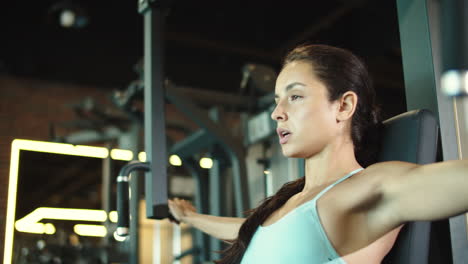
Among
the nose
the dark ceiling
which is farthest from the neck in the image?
the dark ceiling

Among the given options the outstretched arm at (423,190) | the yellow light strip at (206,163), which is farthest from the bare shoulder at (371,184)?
the yellow light strip at (206,163)

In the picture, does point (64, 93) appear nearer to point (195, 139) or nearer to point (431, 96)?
point (195, 139)

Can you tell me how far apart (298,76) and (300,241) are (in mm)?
413

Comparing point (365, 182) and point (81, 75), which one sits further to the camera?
point (81, 75)

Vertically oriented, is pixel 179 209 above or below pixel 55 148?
below

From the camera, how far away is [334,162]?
4.05ft

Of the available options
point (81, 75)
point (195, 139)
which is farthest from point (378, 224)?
point (81, 75)

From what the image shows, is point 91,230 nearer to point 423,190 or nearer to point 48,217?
point 48,217

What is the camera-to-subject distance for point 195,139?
3119 mm

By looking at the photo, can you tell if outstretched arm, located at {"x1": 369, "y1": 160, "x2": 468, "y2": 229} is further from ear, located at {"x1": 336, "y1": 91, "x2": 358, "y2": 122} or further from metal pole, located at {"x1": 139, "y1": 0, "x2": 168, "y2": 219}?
metal pole, located at {"x1": 139, "y1": 0, "x2": 168, "y2": 219}

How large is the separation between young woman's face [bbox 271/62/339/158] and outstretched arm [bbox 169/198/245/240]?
17.2 inches

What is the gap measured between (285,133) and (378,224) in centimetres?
34

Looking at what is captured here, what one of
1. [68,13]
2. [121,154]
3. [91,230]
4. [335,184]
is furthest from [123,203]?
[68,13]

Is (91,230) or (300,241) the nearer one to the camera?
(300,241)
